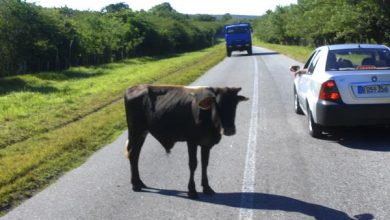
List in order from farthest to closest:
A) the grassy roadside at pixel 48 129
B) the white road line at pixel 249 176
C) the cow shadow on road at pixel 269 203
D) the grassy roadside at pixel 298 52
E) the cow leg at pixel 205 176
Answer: the grassy roadside at pixel 298 52 < the grassy roadside at pixel 48 129 < the cow leg at pixel 205 176 < the white road line at pixel 249 176 < the cow shadow on road at pixel 269 203

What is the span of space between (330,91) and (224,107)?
3308 mm

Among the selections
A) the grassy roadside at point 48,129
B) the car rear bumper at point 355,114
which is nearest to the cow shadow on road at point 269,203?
the grassy roadside at point 48,129

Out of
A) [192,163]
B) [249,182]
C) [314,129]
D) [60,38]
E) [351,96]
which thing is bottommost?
[249,182]

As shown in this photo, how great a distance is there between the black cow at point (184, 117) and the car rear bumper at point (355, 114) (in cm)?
289

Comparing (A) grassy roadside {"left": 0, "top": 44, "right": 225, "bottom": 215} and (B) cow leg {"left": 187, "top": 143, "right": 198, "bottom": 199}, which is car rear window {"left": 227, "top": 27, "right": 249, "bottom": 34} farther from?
(B) cow leg {"left": 187, "top": 143, "right": 198, "bottom": 199}

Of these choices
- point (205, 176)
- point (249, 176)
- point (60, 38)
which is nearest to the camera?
point (205, 176)

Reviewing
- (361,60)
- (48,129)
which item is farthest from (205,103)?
(48,129)

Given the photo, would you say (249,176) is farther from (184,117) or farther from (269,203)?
(184,117)

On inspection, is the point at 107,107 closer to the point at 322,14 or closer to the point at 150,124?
the point at 150,124

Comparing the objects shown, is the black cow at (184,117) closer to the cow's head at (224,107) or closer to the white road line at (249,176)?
the cow's head at (224,107)

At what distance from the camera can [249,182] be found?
268 inches

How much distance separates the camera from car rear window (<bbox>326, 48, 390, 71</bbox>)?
9.27m

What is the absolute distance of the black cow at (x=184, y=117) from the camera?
19.7ft

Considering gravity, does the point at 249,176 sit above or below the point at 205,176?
below
